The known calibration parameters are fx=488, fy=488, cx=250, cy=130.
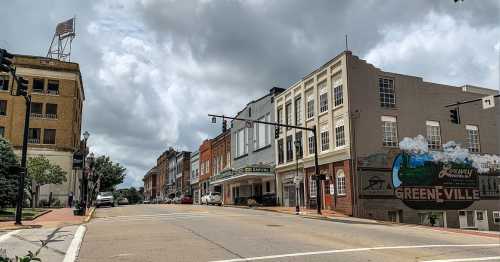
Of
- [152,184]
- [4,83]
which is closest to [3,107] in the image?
[4,83]

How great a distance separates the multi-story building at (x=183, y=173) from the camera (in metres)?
88.6

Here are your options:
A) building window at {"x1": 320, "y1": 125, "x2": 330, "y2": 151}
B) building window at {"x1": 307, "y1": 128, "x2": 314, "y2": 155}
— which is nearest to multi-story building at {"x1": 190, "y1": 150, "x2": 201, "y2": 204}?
building window at {"x1": 307, "y1": 128, "x2": 314, "y2": 155}

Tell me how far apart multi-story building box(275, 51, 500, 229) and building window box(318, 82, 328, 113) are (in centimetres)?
8

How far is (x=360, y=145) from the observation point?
3528 cm

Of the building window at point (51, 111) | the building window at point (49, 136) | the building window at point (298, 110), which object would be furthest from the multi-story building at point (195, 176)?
the building window at point (298, 110)

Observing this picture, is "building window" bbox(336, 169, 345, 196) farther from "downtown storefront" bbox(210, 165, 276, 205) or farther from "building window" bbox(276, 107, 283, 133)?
"building window" bbox(276, 107, 283, 133)

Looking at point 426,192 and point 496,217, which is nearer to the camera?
point 426,192

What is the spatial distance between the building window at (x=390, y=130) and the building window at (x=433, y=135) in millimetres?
3484

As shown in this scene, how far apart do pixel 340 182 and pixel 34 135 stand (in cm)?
3566

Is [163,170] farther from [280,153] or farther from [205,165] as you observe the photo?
[280,153]

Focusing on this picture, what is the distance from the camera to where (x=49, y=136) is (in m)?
54.6

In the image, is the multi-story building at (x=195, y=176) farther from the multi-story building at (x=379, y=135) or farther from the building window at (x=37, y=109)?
the multi-story building at (x=379, y=135)

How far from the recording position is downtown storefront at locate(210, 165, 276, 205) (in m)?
47.9

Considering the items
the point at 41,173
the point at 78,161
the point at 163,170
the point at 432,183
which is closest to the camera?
the point at 78,161
